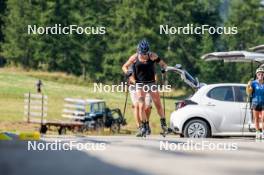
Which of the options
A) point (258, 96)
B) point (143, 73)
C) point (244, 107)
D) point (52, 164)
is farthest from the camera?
point (244, 107)

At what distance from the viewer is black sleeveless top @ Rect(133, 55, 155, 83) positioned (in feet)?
40.4

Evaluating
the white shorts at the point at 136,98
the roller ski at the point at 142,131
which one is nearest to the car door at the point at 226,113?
the white shorts at the point at 136,98

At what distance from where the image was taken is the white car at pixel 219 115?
16.3m

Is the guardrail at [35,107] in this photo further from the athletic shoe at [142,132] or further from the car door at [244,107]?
the athletic shoe at [142,132]

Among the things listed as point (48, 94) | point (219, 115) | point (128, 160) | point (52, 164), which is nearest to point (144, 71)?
point (128, 160)

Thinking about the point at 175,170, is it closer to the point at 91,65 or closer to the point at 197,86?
the point at 197,86

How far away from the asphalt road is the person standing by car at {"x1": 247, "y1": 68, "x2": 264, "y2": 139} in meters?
5.32

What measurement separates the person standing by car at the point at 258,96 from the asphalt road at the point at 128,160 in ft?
17.4

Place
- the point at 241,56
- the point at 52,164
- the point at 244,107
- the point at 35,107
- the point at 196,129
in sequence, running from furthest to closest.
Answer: the point at 35,107, the point at 241,56, the point at 196,129, the point at 244,107, the point at 52,164

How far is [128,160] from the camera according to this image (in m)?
8.57

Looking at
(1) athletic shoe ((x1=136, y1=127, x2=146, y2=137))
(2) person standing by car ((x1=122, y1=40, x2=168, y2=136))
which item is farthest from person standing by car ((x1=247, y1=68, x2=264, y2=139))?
(1) athletic shoe ((x1=136, y1=127, x2=146, y2=137))

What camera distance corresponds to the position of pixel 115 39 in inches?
1807

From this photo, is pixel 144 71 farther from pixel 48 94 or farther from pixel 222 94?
pixel 48 94

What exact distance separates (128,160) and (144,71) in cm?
391
